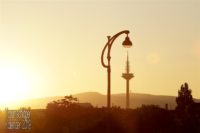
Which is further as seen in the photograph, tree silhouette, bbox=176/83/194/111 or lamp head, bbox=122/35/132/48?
tree silhouette, bbox=176/83/194/111

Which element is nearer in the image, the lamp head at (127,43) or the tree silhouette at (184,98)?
the lamp head at (127,43)

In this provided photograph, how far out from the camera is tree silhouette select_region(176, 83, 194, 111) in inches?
1645

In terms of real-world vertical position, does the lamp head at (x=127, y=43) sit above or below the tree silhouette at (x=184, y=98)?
above

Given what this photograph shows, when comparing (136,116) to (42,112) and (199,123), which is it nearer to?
(199,123)

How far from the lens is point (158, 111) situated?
42.3 meters

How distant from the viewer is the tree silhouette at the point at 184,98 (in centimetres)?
4178

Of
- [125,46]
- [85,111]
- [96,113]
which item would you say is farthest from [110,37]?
[85,111]

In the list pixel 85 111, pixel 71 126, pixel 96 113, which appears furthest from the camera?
pixel 85 111

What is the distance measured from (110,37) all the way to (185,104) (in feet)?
49.1

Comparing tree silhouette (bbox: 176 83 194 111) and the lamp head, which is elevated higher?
the lamp head

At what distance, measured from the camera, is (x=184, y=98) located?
43.4m

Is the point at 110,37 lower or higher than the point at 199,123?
higher

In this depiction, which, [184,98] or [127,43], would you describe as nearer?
[127,43]

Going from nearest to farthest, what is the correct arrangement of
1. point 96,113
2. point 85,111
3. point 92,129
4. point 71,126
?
point 92,129
point 71,126
point 96,113
point 85,111
